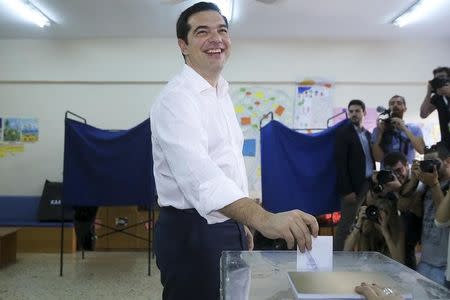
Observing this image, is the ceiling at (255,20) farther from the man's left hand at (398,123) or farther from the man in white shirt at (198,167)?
the man in white shirt at (198,167)

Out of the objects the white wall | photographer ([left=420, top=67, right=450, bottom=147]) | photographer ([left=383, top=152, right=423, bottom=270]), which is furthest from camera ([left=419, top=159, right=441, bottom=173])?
the white wall

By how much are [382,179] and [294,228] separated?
6.91 feet

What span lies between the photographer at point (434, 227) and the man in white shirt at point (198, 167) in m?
1.34

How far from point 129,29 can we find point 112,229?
7.60ft

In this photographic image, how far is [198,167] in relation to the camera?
924 millimetres

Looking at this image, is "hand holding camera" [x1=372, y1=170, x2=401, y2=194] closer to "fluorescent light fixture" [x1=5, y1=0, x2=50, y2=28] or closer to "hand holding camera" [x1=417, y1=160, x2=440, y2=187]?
"hand holding camera" [x1=417, y1=160, x2=440, y2=187]

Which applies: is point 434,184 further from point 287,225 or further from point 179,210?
point 287,225

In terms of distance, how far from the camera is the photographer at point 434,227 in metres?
2.12

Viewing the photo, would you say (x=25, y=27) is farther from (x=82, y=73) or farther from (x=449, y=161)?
(x=449, y=161)

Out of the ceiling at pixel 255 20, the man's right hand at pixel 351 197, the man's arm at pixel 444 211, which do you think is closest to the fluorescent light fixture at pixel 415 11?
the ceiling at pixel 255 20

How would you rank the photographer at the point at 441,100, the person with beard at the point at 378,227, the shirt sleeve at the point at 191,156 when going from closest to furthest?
the shirt sleeve at the point at 191,156
the person with beard at the point at 378,227
the photographer at the point at 441,100

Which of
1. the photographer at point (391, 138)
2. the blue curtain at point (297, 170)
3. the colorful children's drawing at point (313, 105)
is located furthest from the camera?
the colorful children's drawing at point (313, 105)

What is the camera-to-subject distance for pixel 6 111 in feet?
16.4

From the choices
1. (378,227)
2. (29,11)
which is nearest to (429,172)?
(378,227)
